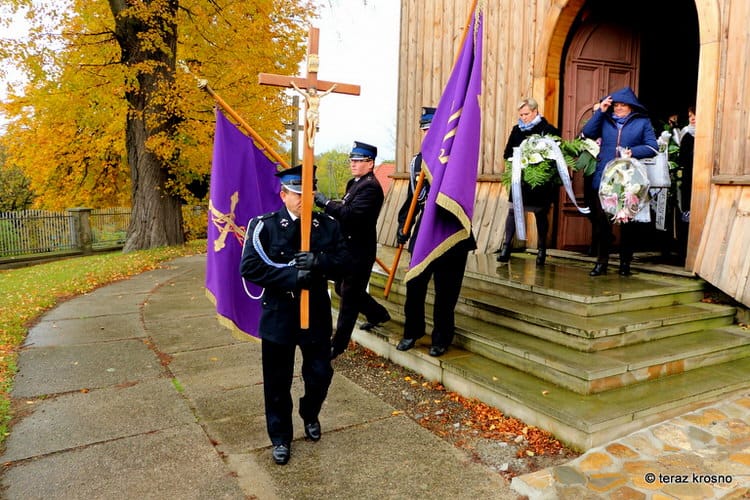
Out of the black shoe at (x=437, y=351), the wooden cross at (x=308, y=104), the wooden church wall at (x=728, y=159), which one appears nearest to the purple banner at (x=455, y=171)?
the black shoe at (x=437, y=351)

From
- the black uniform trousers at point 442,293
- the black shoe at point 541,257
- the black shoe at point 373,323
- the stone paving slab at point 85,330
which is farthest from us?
the black shoe at point 541,257

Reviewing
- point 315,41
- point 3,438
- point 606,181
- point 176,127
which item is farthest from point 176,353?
point 176,127

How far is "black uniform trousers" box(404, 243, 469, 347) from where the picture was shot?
4.71 meters

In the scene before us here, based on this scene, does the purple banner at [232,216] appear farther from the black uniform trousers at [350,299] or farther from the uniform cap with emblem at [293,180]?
the uniform cap with emblem at [293,180]

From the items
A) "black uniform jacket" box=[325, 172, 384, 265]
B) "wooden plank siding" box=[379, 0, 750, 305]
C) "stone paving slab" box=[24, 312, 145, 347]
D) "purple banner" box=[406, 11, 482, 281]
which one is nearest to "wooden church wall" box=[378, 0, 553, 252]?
"wooden plank siding" box=[379, 0, 750, 305]

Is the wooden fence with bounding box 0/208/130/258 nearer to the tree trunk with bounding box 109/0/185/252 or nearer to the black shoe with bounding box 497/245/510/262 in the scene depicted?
the tree trunk with bounding box 109/0/185/252

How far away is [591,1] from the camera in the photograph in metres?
7.31

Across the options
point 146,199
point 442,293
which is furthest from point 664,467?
point 146,199

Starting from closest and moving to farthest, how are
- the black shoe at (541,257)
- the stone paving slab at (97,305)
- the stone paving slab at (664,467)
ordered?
1. the stone paving slab at (664,467)
2. the black shoe at (541,257)
3. the stone paving slab at (97,305)

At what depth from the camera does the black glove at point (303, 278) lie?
3229 millimetres

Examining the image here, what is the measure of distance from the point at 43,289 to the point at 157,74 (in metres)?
6.54

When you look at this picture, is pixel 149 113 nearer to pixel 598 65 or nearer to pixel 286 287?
pixel 598 65

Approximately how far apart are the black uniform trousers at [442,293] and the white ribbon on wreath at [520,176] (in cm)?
142

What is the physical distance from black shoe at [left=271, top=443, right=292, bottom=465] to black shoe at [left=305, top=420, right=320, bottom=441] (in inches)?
10.3
